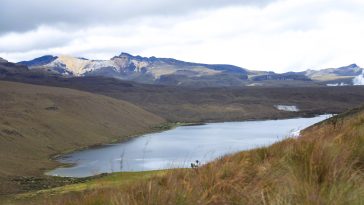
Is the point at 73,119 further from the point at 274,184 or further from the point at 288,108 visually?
the point at 274,184

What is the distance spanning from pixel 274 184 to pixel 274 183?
2 cm

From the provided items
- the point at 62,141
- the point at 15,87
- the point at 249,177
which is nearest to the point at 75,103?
the point at 15,87

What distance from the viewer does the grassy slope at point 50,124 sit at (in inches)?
2800

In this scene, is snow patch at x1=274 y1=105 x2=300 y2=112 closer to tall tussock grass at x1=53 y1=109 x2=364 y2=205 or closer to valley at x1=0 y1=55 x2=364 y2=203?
valley at x1=0 y1=55 x2=364 y2=203

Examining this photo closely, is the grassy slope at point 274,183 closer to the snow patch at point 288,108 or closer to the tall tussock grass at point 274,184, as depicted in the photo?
the tall tussock grass at point 274,184

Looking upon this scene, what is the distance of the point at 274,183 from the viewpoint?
19.0 ft

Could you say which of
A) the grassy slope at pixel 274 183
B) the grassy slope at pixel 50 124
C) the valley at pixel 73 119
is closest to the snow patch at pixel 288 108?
the valley at pixel 73 119

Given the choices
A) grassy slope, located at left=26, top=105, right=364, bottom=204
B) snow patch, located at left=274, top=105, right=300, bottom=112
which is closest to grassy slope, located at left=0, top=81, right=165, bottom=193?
grassy slope, located at left=26, top=105, right=364, bottom=204

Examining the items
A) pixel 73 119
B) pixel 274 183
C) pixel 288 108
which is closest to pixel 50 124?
pixel 73 119

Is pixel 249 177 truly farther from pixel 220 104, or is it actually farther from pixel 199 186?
pixel 220 104

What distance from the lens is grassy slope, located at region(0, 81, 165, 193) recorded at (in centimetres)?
7112

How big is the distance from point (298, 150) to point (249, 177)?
2.97 feet

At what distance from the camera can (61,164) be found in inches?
2803

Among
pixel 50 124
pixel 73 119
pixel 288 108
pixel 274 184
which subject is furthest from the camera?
pixel 288 108
